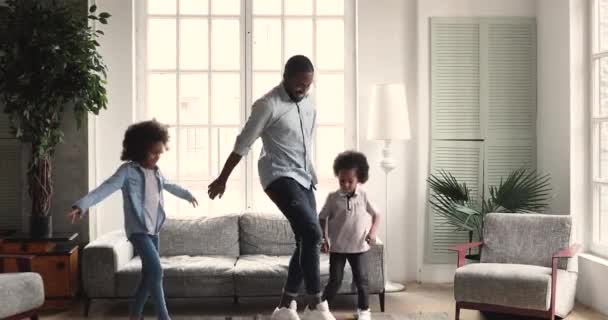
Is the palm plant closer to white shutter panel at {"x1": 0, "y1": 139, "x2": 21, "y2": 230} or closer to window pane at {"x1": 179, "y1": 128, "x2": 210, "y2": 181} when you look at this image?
window pane at {"x1": 179, "y1": 128, "x2": 210, "y2": 181}

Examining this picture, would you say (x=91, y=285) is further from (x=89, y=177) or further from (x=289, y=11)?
(x=289, y=11)

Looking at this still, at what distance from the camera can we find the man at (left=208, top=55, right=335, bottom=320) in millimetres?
4527

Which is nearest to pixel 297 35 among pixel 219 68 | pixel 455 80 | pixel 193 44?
pixel 219 68

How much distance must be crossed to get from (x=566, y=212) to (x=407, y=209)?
4.36 feet

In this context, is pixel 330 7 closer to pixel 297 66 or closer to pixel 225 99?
pixel 225 99

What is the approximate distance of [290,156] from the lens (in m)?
4.61

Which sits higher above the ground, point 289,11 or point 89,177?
point 289,11

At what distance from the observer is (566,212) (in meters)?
6.20

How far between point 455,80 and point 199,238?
8.19 ft

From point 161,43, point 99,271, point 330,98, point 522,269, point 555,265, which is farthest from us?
point 330,98

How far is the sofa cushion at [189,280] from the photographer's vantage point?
18.4ft

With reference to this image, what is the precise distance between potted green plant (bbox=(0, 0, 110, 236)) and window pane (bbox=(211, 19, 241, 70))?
1.06m

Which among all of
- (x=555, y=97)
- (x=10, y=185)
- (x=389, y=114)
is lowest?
(x=10, y=185)

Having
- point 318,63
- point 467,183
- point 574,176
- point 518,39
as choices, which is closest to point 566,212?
point 574,176
